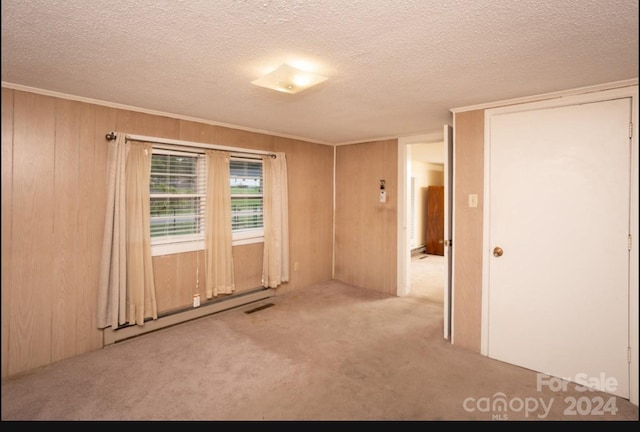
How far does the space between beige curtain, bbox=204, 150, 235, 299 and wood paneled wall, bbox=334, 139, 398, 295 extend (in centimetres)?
192

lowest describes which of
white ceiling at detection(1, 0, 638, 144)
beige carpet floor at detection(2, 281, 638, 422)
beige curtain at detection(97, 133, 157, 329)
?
beige carpet floor at detection(2, 281, 638, 422)

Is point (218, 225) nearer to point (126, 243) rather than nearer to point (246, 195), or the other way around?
point (246, 195)

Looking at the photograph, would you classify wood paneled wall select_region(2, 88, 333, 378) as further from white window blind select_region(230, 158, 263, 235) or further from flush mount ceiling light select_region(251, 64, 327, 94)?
flush mount ceiling light select_region(251, 64, 327, 94)

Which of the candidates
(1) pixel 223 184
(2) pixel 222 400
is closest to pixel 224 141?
(1) pixel 223 184

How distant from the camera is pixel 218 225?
137 inches

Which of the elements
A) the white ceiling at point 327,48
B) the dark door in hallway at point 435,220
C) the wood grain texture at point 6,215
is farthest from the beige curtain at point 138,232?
the dark door in hallway at point 435,220

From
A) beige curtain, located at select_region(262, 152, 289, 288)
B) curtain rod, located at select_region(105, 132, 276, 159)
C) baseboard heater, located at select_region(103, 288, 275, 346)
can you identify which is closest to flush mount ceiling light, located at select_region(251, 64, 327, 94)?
curtain rod, located at select_region(105, 132, 276, 159)

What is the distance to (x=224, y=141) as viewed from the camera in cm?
359

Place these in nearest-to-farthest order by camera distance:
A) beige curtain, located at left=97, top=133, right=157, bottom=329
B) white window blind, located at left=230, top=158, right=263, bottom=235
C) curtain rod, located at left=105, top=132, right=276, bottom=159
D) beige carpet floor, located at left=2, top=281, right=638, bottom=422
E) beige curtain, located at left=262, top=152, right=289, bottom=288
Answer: beige carpet floor, located at left=2, top=281, right=638, bottom=422 < beige curtain, located at left=97, top=133, right=157, bottom=329 < curtain rod, located at left=105, top=132, right=276, bottom=159 < white window blind, located at left=230, top=158, right=263, bottom=235 < beige curtain, located at left=262, top=152, right=289, bottom=288

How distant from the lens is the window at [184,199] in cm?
311

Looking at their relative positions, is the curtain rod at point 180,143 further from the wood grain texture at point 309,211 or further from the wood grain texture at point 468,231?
the wood grain texture at point 468,231

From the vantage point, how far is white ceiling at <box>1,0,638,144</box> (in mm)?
1363

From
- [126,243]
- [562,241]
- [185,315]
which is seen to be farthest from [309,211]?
[562,241]

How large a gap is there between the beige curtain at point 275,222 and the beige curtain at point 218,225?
1.71 feet
